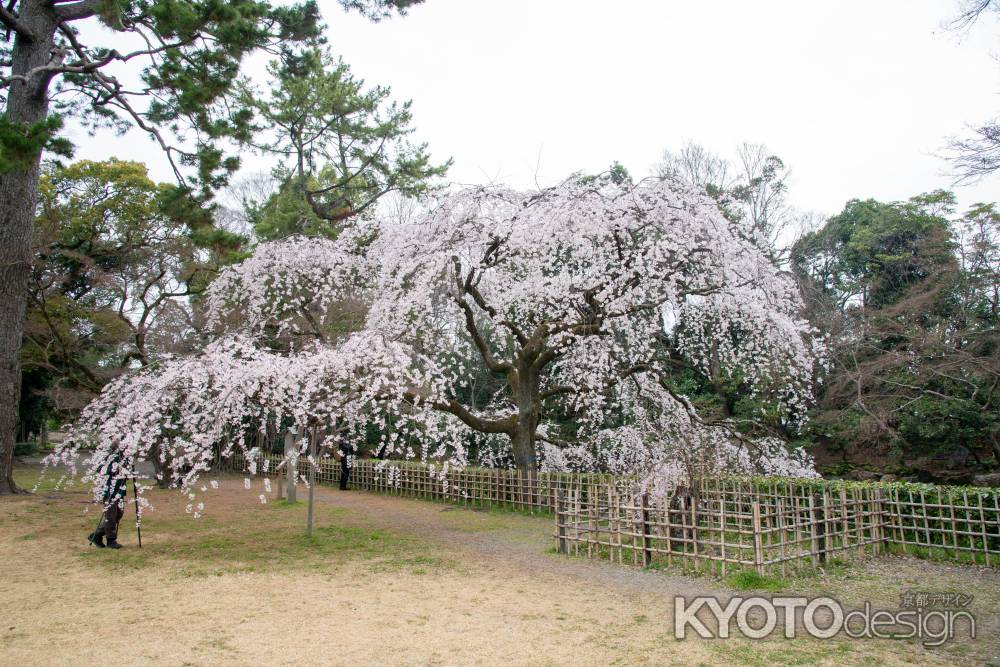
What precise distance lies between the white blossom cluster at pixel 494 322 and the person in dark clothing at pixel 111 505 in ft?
0.51

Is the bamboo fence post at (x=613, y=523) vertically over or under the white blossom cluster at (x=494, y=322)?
under

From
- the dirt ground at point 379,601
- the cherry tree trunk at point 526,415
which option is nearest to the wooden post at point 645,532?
the dirt ground at point 379,601

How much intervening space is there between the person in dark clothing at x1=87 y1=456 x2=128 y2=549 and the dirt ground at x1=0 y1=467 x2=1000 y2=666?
20cm

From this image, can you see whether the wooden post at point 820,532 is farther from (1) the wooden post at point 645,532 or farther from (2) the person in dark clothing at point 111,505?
(2) the person in dark clothing at point 111,505

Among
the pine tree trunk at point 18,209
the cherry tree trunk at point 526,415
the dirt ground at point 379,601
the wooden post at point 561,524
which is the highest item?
the pine tree trunk at point 18,209

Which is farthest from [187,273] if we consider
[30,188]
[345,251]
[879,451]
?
[879,451]

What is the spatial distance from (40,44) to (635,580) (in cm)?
1245

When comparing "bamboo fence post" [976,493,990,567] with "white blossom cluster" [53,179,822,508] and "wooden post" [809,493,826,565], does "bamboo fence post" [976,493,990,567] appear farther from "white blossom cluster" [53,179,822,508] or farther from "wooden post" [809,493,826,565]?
"white blossom cluster" [53,179,822,508]

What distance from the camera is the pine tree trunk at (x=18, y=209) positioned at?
10242mm

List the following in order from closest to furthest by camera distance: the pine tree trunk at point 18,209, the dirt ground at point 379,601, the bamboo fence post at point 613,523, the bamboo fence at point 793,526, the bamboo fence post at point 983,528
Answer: the dirt ground at point 379,601, the bamboo fence at point 793,526, the bamboo fence post at point 983,528, the bamboo fence post at point 613,523, the pine tree trunk at point 18,209

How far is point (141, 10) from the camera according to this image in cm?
952

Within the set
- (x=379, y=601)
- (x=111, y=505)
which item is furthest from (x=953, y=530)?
(x=111, y=505)

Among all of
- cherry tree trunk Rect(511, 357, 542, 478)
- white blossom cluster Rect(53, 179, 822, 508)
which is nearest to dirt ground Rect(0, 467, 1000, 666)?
white blossom cluster Rect(53, 179, 822, 508)

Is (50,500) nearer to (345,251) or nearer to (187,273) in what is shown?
(187,273)
